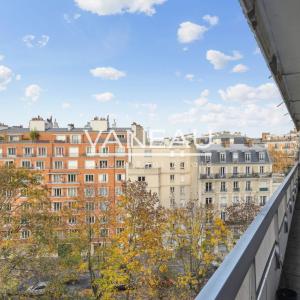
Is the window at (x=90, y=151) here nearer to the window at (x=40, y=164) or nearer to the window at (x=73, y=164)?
the window at (x=73, y=164)

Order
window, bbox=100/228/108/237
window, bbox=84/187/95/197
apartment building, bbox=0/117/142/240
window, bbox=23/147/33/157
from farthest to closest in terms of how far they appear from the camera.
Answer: window, bbox=23/147/33/157 < apartment building, bbox=0/117/142/240 < window, bbox=84/187/95/197 < window, bbox=100/228/108/237

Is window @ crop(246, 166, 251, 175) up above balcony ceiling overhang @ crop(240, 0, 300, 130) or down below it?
below

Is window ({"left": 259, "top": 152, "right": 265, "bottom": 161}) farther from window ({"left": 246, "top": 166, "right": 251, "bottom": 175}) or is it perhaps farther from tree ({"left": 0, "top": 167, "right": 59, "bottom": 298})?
tree ({"left": 0, "top": 167, "right": 59, "bottom": 298})

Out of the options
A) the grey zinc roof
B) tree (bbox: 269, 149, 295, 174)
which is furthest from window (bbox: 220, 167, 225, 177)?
tree (bbox: 269, 149, 295, 174)

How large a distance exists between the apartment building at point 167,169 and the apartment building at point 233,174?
3.40 feet

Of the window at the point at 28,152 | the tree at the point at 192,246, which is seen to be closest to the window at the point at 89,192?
the tree at the point at 192,246

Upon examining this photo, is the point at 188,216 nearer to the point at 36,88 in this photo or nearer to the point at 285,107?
the point at 285,107

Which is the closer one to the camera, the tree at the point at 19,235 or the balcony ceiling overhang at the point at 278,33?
the balcony ceiling overhang at the point at 278,33

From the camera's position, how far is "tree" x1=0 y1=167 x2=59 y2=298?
8.71 metres

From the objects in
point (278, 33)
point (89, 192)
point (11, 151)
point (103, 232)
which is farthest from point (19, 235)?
point (11, 151)

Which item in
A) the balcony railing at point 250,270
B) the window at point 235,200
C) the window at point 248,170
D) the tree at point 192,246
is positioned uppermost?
the window at point 248,170

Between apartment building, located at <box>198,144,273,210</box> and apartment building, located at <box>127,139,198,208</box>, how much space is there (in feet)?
3.40

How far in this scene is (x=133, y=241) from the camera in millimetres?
12688

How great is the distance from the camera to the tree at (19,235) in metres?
8.71
